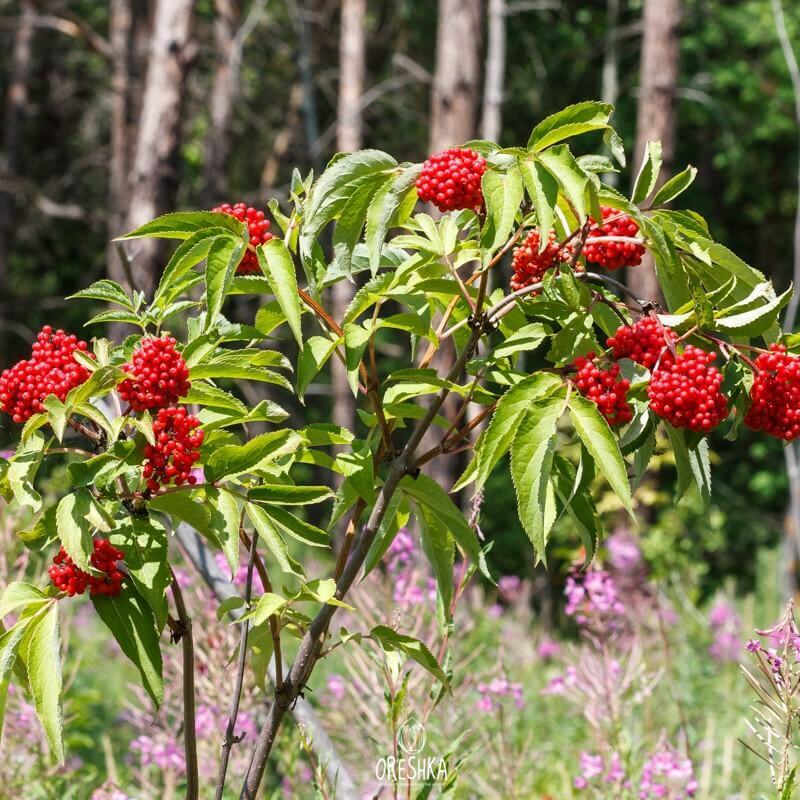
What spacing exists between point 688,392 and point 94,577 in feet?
2.89

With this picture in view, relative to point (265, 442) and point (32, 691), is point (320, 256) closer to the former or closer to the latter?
point (265, 442)

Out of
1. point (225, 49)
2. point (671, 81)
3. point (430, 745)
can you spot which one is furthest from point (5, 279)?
point (430, 745)

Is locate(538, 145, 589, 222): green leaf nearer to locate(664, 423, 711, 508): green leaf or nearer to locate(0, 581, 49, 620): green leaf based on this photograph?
locate(664, 423, 711, 508): green leaf

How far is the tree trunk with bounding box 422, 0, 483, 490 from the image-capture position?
9539 mm

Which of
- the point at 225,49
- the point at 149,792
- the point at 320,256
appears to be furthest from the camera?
the point at 225,49

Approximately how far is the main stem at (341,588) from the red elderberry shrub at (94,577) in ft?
1.09

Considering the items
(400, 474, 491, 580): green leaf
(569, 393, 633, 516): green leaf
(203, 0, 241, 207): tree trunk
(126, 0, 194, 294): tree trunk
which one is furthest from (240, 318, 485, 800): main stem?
(203, 0, 241, 207): tree trunk

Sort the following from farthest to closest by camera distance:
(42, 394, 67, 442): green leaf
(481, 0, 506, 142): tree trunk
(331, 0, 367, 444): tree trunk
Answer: (331, 0, 367, 444): tree trunk < (481, 0, 506, 142): tree trunk < (42, 394, 67, 442): green leaf

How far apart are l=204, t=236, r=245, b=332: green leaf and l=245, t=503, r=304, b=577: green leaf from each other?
0.29 m

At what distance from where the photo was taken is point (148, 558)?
60.8 inches

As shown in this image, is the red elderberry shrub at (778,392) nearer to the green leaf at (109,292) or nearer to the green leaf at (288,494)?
the green leaf at (288,494)

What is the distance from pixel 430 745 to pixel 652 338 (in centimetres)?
251

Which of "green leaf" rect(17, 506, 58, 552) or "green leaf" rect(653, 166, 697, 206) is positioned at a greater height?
"green leaf" rect(653, 166, 697, 206)

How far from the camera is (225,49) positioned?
49.2 feet
